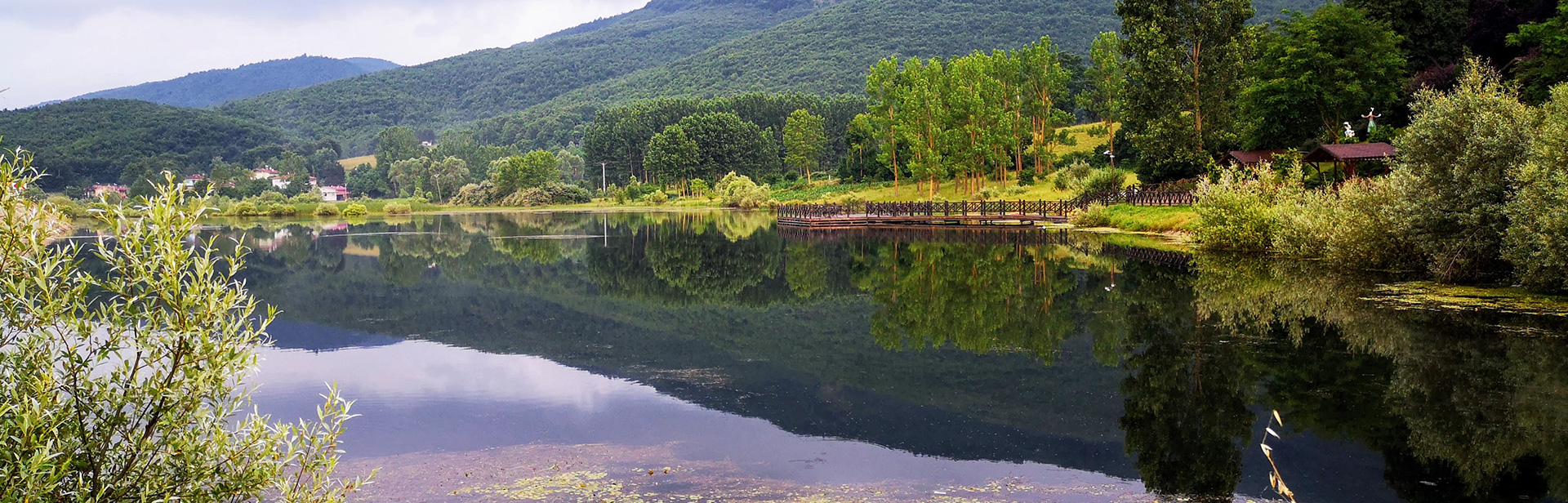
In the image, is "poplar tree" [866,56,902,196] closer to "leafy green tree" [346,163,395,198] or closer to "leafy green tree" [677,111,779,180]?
"leafy green tree" [677,111,779,180]

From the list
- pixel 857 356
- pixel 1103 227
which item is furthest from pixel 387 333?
pixel 1103 227

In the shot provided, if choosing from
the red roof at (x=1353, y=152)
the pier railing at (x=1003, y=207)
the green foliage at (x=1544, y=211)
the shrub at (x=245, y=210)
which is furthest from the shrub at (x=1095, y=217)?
→ the shrub at (x=245, y=210)

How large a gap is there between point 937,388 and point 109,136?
183 m

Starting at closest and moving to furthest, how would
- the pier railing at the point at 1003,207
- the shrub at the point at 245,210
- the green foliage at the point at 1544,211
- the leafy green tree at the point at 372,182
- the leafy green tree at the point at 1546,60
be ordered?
the green foliage at the point at 1544,211
the leafy green tree at the point at 1546,60
the pier railing at the point at 1003,207
the shrub at the point at 245,210
the leafy green tree at the point at 372,182

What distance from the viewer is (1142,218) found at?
5006 centimetres

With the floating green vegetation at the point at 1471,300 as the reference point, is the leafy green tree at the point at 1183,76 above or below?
above

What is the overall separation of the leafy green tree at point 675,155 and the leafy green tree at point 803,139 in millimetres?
10516

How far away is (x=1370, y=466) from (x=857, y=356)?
29.5 feet

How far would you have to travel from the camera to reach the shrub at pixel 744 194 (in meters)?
100

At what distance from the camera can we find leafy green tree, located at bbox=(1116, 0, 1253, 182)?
55188 millimetres

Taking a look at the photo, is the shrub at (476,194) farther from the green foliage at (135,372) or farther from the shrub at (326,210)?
the green foliage at (135,372)

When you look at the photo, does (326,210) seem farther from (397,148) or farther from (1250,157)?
(1250,157)

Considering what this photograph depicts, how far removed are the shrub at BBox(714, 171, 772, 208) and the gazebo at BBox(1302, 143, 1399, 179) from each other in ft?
198

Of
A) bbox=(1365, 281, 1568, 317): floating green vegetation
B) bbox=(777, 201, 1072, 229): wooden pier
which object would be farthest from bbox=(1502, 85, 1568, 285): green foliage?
bbox=(777, 201, 1072, 229): wooden pier
